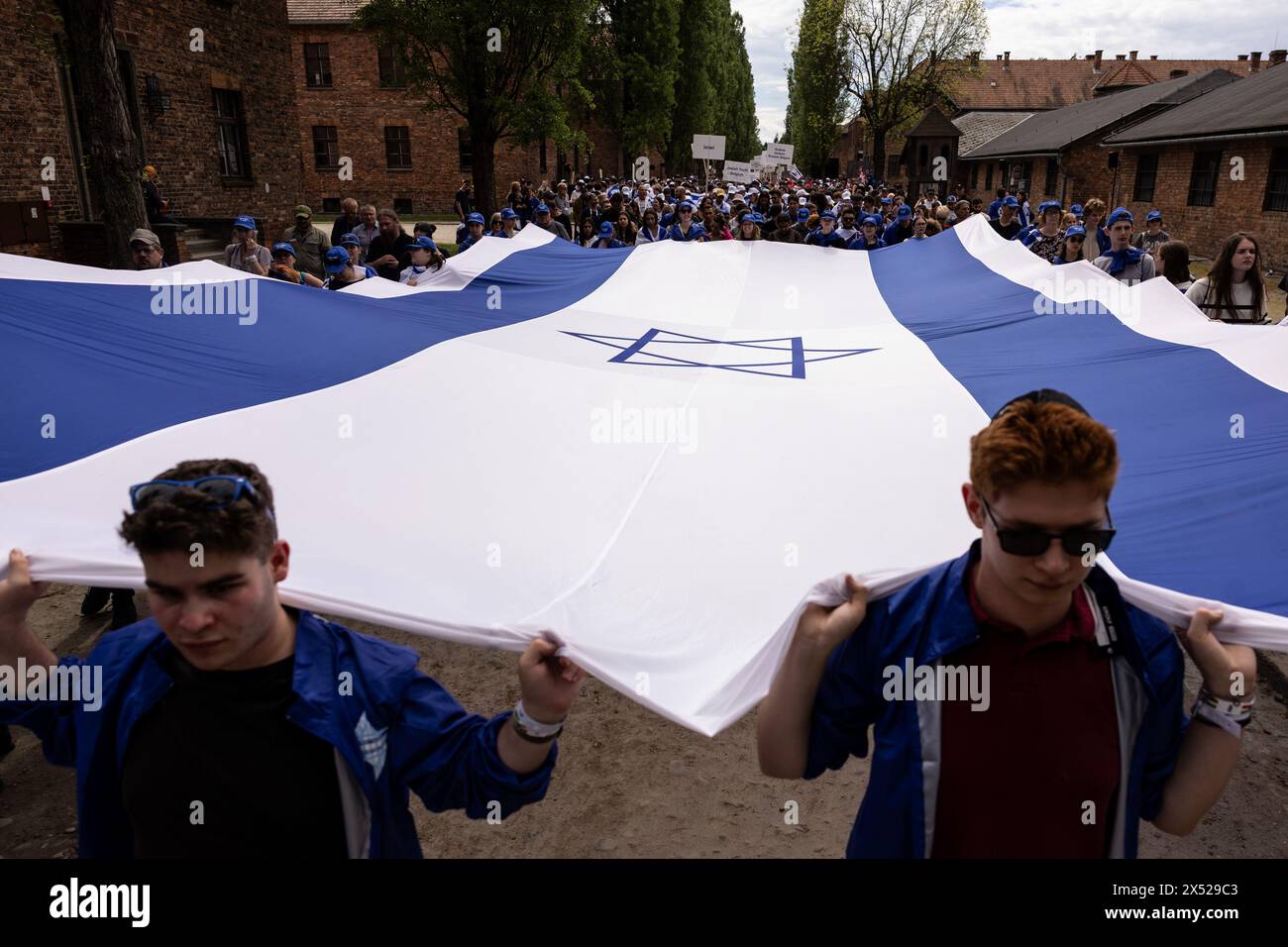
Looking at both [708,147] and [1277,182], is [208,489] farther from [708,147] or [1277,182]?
[708,147]

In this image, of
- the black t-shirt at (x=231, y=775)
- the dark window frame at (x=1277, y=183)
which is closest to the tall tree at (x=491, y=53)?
the dark window frame at (x=1277, y=183)

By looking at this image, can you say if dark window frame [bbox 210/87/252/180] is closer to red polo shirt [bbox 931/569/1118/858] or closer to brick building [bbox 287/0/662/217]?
brick building [bbox 287/0/662/217]

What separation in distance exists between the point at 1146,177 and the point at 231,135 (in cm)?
2509

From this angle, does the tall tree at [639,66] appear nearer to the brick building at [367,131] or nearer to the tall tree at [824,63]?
the brick building at [367,131]

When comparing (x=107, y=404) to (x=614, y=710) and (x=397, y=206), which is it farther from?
(x=397, y=206)

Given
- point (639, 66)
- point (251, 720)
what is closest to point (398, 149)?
point (639, 66)

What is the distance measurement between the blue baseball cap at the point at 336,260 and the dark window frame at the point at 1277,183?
20.2 metres

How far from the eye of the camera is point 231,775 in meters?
1.64

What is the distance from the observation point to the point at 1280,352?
13.3 feet

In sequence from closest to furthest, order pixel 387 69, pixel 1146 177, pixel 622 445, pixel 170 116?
pixel 622 445 < pixel 170 116 < pixel 1146 177 < pixel 387 69

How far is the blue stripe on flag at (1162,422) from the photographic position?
8.21ft

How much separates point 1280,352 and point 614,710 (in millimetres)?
3718
